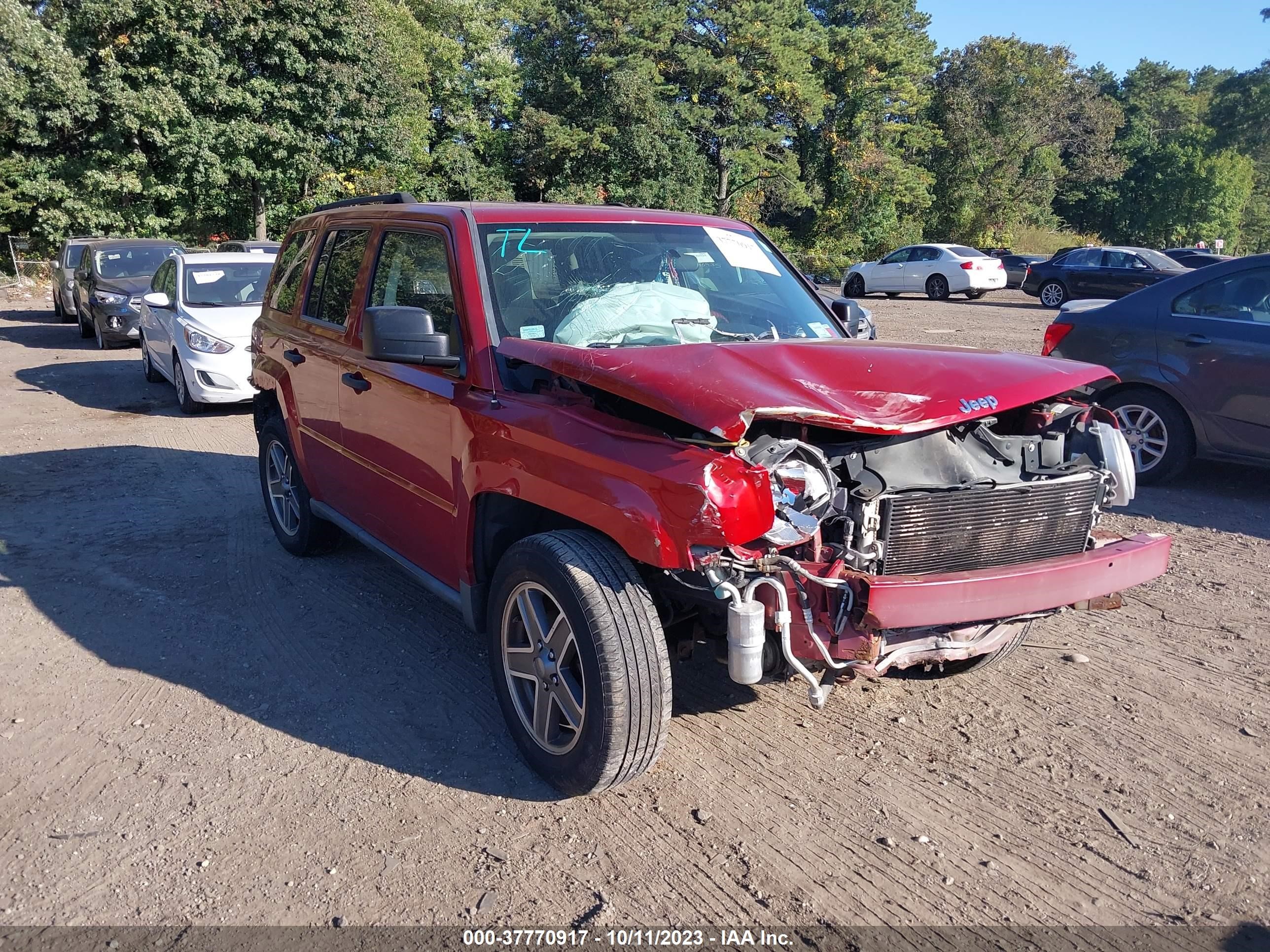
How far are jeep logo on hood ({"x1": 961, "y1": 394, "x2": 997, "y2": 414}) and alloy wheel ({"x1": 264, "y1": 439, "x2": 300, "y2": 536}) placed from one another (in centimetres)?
396

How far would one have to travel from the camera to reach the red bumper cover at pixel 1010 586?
2955mm

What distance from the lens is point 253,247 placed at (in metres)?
15.5

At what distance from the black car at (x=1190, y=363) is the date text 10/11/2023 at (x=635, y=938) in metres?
5.53

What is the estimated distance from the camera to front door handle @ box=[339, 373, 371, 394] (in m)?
4.50

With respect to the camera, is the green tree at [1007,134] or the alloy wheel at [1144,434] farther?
the green tree at [1007,134]

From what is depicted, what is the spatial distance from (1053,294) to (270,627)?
23.7m

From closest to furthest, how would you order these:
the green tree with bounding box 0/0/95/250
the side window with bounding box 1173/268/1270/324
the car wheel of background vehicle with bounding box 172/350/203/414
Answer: the side window with bounding box 1173/268/1270/324
the car wheel of background vehicle with bounding box 172/350/203/414
the green tree with bounding box 0/0/95/250

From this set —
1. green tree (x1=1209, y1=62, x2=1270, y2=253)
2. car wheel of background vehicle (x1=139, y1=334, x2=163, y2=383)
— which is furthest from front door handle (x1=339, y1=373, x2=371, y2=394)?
green tree (x1=1209, y1=62, x2=1270, y2=253)

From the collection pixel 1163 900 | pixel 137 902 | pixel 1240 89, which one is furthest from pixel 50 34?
pixel 1240 89

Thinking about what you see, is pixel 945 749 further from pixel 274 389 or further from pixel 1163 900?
pixel 274 389

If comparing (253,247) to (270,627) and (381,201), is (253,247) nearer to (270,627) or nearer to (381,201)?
(381,201)

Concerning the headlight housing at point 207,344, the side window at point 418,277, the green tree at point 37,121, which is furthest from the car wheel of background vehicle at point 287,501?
the green tree at point 37,121

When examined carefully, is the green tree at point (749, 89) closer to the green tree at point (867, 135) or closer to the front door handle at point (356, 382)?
the green tree at point (867, 135)

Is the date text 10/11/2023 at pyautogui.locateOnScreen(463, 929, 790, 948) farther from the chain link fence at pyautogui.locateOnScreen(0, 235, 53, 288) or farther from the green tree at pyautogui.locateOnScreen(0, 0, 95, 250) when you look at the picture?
the chain link fence at pyautogui.locateOnScreen(0, 235, 53, 288)
